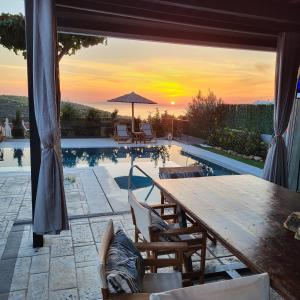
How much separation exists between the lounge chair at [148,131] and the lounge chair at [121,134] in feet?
2.09

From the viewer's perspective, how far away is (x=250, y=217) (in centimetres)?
194

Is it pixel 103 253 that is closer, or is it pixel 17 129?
pixel 103 253

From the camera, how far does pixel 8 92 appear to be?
25.0 feet

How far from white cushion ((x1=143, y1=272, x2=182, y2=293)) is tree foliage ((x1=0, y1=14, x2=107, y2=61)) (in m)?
6.00

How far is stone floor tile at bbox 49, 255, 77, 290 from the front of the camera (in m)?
2.31

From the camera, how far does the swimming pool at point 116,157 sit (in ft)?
24.4

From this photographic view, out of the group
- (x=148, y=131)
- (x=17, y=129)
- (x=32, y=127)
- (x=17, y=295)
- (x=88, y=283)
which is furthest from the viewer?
(x=148, y=131)

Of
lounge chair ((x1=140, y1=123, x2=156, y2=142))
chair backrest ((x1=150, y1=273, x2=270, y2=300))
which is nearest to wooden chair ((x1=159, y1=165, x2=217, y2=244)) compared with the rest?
chair backrest ((x1=150, y1=273, x2=270, y2=300))

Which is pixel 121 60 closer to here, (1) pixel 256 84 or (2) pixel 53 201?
(1) pixel 256 84

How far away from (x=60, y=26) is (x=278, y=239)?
294 centimetres

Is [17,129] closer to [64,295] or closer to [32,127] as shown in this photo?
[32,127]

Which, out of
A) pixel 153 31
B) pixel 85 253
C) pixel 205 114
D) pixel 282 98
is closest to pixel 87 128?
pixel 205 114

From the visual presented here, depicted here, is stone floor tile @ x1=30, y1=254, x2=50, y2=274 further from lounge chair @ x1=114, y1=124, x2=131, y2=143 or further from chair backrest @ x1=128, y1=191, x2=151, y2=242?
lounge chair @ x1=114, y1=124, x2=131, y2=143

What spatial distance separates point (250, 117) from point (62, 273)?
834cm
